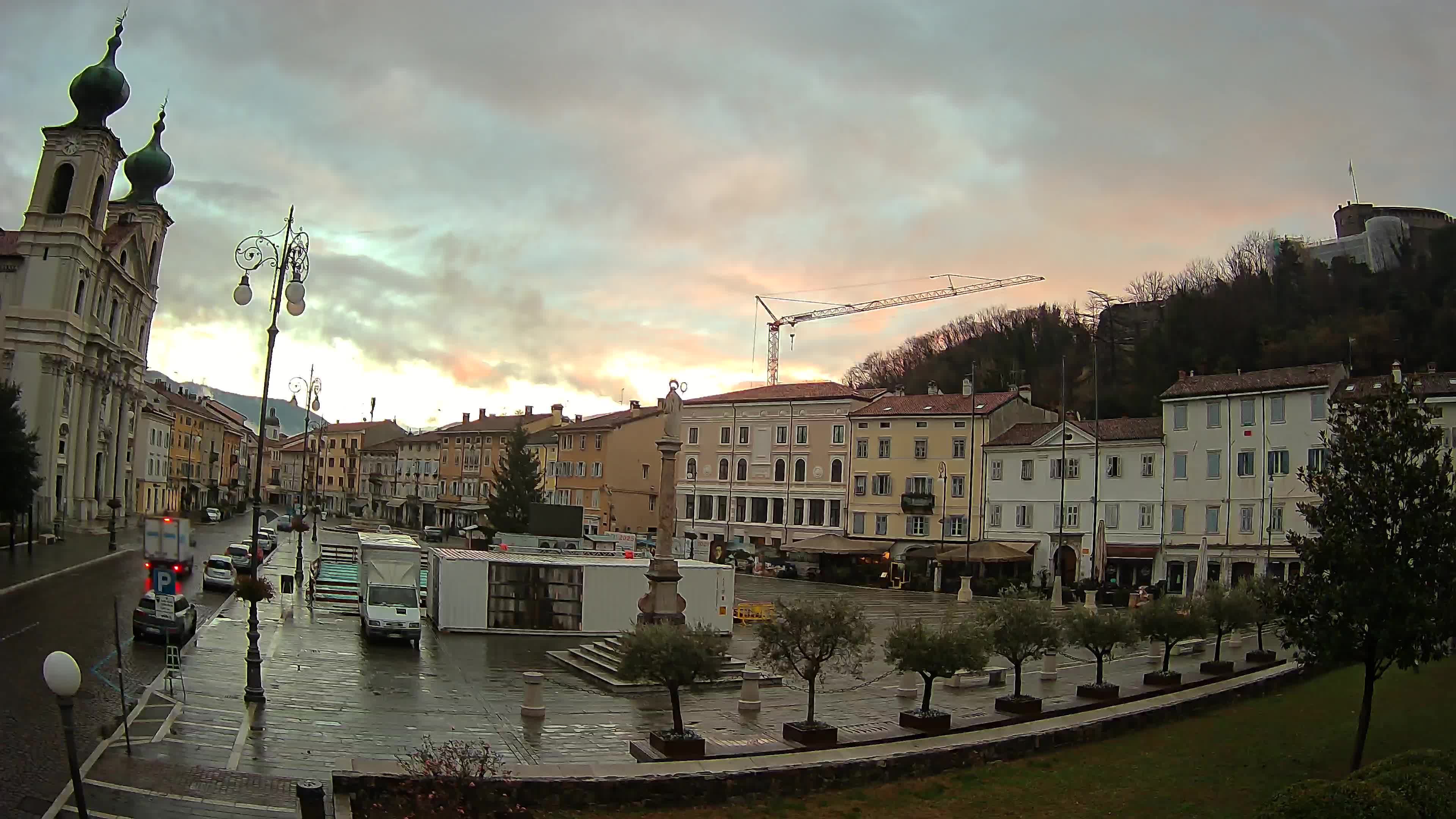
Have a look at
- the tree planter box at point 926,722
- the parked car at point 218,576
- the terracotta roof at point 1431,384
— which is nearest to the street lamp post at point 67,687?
the tree planter box at point 926,722

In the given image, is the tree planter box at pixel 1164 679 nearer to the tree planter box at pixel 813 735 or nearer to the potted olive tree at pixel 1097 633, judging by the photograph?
the potted olive tree at pixel 1097 633

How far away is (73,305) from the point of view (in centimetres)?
6719

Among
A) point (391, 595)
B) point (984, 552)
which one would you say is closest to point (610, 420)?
point (984, 552)

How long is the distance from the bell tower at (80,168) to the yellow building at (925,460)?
52.6 metres

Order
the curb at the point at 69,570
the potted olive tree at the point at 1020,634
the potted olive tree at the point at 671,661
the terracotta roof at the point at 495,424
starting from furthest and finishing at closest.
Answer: the terracotta roof at the point at 495,424, the curb at the point at 69,570, the potted olive tree at the point at 1020,634, the potted olive tree at the point at 671,661

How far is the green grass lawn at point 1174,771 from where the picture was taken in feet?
48.3

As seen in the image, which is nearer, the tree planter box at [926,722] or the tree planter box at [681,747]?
the tree planter box at [681,747]

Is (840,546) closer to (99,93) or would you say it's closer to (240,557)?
(240,557)

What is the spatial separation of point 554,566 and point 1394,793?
2712cm

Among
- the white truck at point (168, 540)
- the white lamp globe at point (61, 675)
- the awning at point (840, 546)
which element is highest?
the white truck at point (168, 540)

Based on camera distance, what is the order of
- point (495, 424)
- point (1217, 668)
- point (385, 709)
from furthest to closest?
1. point (495, 424)
2. point (1217, 668)
3. point (385, 709)

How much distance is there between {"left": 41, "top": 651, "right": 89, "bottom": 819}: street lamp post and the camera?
32.3ft

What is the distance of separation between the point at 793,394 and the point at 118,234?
5384 centimetres

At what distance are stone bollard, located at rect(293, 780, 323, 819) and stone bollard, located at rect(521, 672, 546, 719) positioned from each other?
8.07m
